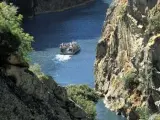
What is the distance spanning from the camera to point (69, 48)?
457ft

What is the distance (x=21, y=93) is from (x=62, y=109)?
485 centimetres

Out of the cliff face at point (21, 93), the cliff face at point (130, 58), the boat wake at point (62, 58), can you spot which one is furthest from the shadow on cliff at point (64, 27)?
the cliff face at point (21, 93)

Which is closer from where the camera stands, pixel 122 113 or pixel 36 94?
pixel 36 94

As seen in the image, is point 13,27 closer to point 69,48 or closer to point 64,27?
point 69,48

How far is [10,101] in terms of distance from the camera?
3872 centimetres

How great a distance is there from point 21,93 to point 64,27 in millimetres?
128579

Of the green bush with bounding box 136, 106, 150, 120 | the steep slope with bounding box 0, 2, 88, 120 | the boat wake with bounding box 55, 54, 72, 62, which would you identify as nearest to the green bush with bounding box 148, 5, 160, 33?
the green bush with bounding box 136, 106, 150, 120

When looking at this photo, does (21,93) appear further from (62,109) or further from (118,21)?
(118,21)

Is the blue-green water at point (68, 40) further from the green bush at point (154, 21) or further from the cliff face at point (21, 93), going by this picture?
the cliff face at point (21, 93)

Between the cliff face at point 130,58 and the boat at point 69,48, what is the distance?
23.5 meters

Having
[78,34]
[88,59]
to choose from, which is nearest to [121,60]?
[88,59]

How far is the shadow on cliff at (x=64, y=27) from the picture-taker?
6019 inches

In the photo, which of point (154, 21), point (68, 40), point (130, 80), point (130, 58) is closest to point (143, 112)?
point (130, 80)

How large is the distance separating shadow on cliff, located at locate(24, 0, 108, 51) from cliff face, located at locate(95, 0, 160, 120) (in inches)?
1425
